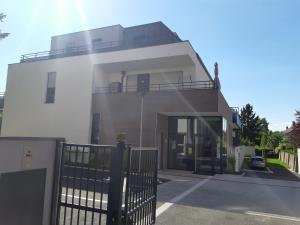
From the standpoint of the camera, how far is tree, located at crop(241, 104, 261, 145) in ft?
183

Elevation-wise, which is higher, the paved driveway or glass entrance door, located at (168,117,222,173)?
glass entrance door, located at (168,117,222,173)

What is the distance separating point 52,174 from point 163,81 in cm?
1613

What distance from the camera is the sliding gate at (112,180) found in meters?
4.06

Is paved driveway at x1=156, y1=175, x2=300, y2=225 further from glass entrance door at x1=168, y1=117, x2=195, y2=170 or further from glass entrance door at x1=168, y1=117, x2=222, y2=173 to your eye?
glass entrance door at x1=168, y1=117, x2=195, y2=170

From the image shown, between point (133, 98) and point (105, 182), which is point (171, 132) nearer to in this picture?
point (133, 98)

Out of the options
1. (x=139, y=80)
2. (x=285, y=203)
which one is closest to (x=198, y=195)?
(x=285, y=203)

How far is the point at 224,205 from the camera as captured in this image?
866cm

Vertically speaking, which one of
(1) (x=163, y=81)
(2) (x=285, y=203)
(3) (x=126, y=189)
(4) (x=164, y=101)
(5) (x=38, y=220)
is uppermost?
(1) (x=163, y=81)

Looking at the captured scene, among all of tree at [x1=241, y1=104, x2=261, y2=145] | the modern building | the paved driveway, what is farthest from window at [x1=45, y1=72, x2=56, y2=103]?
tree at [x1=241, y1=104, x2=261, y2=145]

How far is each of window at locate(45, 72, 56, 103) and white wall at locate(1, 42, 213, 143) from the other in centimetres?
32

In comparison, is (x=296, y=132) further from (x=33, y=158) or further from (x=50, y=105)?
(x=33, y=158)

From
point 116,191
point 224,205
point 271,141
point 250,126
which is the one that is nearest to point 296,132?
point 224,205

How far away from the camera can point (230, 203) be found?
8.99 metres

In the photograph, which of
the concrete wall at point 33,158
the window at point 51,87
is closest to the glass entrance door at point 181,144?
the window at point 51,87
